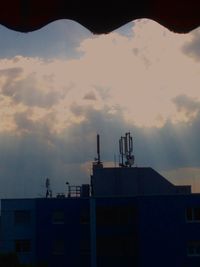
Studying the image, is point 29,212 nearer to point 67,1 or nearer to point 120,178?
point 120,178

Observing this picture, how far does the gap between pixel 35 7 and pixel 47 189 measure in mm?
33291

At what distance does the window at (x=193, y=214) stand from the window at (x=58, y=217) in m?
6.98

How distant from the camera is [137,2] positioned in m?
2.12

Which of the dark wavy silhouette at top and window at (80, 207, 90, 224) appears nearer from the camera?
the dark wavy silhouette at top

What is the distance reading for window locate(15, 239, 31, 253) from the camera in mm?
32312

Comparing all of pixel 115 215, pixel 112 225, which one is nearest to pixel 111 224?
pixel 112 225

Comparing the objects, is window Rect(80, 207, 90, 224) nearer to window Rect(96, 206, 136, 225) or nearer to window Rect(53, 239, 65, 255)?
window Rect(96, 206, 136, 225)

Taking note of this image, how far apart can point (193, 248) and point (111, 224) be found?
4661 millimetres

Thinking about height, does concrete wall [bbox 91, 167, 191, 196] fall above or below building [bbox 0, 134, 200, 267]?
above

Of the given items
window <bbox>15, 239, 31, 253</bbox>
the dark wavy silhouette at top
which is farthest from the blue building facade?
the dark wavy silhouette at top

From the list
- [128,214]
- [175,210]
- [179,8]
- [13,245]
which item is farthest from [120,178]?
[179,8]

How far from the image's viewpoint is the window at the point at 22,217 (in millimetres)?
32688

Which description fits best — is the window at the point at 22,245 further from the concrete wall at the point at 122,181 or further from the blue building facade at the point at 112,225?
the concrete wall at the point at 122,181

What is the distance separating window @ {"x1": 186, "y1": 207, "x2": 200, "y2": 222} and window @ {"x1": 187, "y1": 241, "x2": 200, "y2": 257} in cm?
118
